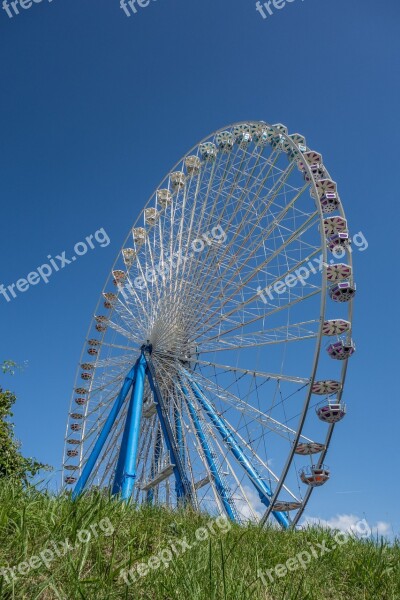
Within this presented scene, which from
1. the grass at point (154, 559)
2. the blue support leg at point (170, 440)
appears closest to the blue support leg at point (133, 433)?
the blue support leg at point (170, 440)

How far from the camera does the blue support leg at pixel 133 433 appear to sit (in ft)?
60.2

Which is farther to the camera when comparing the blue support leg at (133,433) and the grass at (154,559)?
the blue support leg at (133,433)

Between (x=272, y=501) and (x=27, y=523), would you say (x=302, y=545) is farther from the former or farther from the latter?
(x=272, y=501)

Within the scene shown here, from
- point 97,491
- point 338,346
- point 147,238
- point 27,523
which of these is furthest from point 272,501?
point 147,238

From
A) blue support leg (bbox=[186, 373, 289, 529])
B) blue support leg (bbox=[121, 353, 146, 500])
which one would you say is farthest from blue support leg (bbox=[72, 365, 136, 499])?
blue support leg (bbox=[186, 373, 289, 529])

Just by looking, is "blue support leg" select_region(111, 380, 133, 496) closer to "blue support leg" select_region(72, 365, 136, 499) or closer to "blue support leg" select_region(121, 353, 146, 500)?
"blue support leg" select_region(121, 353, 146, 500)

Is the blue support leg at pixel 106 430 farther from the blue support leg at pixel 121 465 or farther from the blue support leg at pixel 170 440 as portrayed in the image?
the blue support leg at pixel 121 465

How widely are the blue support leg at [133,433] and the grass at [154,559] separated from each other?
12.5 metres

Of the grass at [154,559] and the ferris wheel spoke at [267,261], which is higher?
the ferris wheel spoke at [267,261]

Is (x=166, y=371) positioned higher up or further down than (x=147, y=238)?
further down

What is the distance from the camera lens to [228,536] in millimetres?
5320

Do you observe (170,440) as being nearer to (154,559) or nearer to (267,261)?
(267,261)

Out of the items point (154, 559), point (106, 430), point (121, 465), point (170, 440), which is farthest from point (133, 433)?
point (154, 559)

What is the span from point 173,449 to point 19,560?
1722cm
